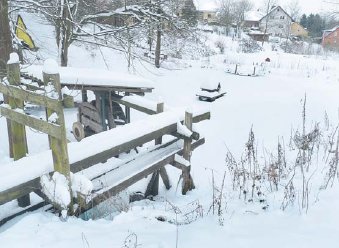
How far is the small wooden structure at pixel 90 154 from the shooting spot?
351 cm

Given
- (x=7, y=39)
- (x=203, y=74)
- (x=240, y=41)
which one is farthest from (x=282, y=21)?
(x=7, y=39)

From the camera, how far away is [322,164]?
4953 millimetres

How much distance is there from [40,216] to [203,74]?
17.2 meters

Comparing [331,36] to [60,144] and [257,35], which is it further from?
[60,144]

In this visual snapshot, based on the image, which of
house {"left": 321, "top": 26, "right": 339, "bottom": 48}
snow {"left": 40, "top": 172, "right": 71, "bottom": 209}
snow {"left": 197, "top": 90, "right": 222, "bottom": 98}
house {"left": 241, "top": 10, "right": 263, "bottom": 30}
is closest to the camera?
snow {"left": 40, "top": 172, "right": 71, "bottom": 209}

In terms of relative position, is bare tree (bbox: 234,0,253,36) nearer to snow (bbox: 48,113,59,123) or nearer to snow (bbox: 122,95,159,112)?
snow (bbox: 122,95,159,112)

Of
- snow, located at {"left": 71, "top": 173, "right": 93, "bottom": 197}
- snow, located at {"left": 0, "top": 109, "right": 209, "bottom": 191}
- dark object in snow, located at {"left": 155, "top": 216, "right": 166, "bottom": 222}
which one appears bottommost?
dark object in snow, located at {"left": 155, "top": 216, "right": 166, "bottom": 222}

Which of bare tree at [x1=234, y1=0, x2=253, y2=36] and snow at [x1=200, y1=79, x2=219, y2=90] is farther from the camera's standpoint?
bare tree at [x1=234, y1=0, x2=253, y2=36]

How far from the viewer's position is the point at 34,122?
3686 mm

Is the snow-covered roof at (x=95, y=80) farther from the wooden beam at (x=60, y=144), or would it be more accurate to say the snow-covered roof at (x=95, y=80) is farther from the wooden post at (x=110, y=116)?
the wooden beam at (x=60, y=144)

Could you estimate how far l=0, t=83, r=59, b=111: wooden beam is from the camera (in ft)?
11.0

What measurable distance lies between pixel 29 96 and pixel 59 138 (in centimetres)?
58

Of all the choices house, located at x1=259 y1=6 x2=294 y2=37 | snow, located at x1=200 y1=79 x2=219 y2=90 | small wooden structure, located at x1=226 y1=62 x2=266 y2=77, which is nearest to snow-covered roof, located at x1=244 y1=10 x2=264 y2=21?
house, located at x1=259 y1=6 x2=294 y2=37

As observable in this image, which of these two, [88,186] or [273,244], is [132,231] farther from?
[273,244]
